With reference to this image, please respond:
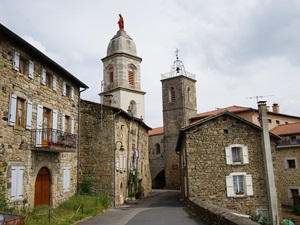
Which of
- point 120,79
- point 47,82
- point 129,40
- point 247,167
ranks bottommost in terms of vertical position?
point 247,167

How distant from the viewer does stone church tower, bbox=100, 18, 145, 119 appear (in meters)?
32.2

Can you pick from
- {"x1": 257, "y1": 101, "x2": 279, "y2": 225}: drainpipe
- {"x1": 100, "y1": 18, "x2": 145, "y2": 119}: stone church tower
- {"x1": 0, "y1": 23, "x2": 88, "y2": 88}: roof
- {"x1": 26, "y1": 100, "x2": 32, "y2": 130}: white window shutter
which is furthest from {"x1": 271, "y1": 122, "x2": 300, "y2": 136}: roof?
{"x1": 26, "y1": 100, "x2": 32, "y2": 130}: white window shutter

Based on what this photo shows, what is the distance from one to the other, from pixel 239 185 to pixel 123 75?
18551 millimetres

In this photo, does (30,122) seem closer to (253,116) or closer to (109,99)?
(109,99)

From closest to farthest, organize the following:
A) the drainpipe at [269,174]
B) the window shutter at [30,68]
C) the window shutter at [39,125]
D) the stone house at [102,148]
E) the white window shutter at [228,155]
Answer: the window shutter at [30,68] < the window shutter at [39,125] < the drainpipe at [269,174] < the white window shutter at [228,155] < the stone house at [102,148]

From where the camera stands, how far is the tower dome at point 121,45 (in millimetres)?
33062

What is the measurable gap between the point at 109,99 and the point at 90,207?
12.4 m

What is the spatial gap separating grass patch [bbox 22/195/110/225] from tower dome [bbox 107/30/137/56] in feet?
62.6

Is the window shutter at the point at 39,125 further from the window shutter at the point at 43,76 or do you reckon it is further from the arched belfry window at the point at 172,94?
the arched belfry window at the point at 172,94

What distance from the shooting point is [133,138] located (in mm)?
25344

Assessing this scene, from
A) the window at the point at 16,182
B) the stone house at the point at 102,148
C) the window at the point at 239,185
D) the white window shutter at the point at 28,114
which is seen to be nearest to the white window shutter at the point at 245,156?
the window at the point at 239,185

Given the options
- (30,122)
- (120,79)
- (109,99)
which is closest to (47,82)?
(30,122)

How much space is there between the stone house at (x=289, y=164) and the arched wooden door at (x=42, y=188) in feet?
64.8

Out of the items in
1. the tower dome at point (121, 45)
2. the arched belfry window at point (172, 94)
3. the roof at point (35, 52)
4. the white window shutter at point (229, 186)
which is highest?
the tower dome at point (121, 45)
